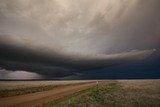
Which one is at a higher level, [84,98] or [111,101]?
[84,98]

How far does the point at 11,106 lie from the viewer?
18047mm

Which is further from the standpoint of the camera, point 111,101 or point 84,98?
point 84,98

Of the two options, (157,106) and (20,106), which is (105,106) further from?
(20,106)

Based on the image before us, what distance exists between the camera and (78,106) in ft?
55.2

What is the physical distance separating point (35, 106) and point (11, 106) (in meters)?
2.31

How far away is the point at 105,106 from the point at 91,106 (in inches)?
49.3

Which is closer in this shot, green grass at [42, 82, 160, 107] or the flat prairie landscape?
green grass at [42, 82, 160, 107]

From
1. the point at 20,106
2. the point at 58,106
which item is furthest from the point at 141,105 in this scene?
the point at 20,106

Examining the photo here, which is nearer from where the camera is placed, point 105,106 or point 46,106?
point 105,106

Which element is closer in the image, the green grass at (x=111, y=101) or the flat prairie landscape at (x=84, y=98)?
the green grass at (x=111, y=101)

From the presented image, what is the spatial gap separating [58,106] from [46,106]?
1331 mm

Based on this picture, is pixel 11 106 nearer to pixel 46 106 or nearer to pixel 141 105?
pixel 46 106

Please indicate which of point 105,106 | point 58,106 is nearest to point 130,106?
point 105,106

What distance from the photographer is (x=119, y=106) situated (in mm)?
16672
